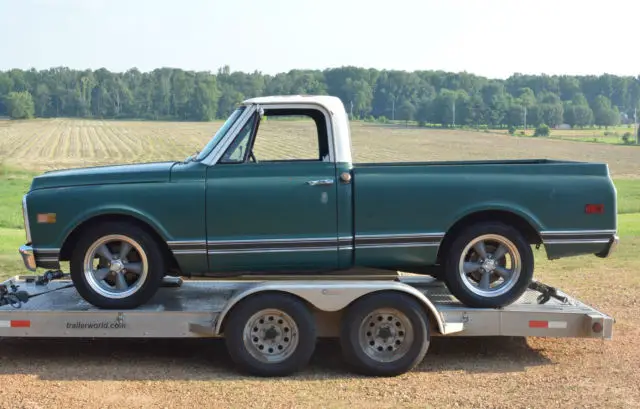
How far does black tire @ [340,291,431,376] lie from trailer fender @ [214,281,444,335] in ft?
0.22

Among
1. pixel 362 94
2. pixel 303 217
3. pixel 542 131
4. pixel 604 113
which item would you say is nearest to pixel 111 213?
pixel 303 217

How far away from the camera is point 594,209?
664cm

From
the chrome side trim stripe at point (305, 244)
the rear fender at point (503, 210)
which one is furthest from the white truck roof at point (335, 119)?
the rear fender at point (503, 210)

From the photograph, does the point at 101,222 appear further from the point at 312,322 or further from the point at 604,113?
the point at 604,113

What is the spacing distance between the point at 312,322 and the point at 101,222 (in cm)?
201

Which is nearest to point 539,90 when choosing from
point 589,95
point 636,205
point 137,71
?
point 589,95

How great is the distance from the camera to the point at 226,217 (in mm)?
6527

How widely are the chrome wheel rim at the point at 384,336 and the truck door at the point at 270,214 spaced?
640mm

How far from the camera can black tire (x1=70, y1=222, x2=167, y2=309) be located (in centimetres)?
654

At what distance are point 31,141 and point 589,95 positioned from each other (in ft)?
316

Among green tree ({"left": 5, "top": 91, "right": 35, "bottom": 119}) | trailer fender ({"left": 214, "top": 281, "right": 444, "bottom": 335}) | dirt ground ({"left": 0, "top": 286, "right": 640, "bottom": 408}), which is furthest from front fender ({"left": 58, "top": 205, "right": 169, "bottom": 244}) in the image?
green tree ({"left": 5, "top": 91, "right": 35, "bottom": 119})

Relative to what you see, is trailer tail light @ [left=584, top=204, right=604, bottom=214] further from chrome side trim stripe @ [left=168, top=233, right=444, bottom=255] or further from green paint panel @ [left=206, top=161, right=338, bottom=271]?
green paint panel @ [left=206, top=161, right=338, bottom=271]

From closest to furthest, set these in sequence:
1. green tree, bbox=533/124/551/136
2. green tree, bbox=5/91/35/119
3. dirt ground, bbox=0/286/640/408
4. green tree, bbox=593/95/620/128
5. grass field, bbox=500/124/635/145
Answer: dirt ground, bbox=0/286/640/408, green tree, bbox=533/124/551/136, grass field, bbox=500/124/635/145, green tree, bbox=5/91/35/119, green tree, bbox=593/95/620/128

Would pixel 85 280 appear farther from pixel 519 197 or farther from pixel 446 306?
pixel 519 197
